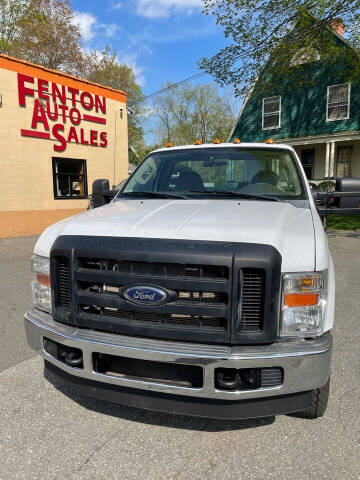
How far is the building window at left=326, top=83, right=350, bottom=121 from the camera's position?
16953mm

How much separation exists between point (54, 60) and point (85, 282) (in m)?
28.8

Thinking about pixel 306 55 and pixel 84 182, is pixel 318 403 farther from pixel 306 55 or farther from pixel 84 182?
pixel 306 55

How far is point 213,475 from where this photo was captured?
A: 1977mm

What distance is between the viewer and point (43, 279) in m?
2.37

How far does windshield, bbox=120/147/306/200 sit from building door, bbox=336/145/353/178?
54.1 ft

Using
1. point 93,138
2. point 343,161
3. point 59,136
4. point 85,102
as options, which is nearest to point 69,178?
point 59,136

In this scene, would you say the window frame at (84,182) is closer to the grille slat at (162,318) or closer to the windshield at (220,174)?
the windshield at (220,174)

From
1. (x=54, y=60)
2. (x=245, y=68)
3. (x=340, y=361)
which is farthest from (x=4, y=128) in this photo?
(x=54, y=60)

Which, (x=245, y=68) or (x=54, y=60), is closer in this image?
(x=245, y=68)

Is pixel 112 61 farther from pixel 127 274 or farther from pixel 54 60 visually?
pixel 127 274

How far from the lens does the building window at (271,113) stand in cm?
1905

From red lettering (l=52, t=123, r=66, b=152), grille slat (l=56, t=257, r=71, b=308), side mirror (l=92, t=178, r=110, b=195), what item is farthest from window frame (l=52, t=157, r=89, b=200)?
grille slat (l=56, t=257, r=71, b=308)

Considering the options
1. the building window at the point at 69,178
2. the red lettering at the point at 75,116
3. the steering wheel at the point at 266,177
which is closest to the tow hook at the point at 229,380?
the steering wheel at the point at 266,177

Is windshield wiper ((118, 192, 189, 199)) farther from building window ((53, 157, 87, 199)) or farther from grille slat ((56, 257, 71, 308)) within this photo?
building window ((53, 157, 87, 199))
